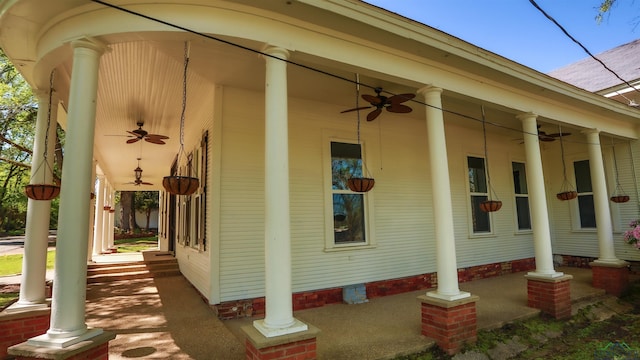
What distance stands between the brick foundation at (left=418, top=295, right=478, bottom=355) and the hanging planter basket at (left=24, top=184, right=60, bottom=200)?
15.0ft

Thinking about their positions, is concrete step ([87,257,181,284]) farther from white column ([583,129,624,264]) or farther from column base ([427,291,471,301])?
white column ([583,129,624,264])

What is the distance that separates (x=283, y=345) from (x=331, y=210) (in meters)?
3.19

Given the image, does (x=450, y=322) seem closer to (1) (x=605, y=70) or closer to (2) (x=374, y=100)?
(2) (x=374, y=100)

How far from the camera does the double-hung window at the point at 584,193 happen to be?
900 cm

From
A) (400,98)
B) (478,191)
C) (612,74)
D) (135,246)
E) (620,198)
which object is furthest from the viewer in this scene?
(135,246)

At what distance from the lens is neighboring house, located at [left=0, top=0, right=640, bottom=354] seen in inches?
128

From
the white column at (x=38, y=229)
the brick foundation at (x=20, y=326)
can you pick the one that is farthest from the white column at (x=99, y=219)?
the brick foundation at (x=20, y=326)

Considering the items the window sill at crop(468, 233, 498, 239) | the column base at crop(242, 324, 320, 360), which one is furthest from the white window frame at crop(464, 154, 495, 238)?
the column base at crop(242, 324, 320, 360)

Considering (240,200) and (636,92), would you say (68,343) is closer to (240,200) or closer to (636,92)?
(240,200)

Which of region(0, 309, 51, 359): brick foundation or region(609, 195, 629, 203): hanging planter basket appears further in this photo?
region(609, 195, 629, 203): hanging planter basket

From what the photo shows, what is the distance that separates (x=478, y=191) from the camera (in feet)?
Result: 27.4

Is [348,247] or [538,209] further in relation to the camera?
[348,247]

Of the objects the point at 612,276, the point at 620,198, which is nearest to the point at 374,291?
the point at 612,276

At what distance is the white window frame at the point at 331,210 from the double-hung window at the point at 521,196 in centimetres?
488
